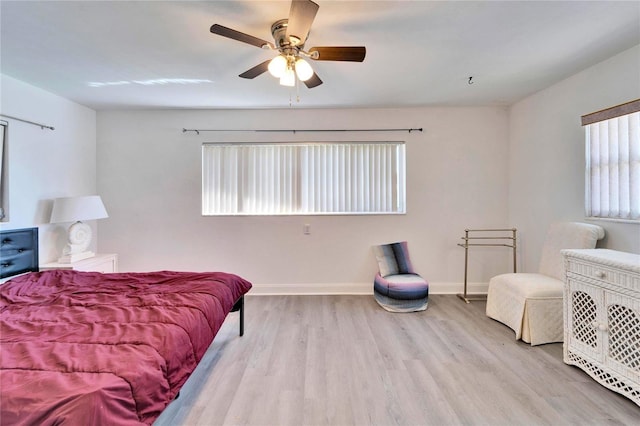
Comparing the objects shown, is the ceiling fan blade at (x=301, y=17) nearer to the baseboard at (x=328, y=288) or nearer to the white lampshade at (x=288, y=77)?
the white lampshade at (x=288, y=77)

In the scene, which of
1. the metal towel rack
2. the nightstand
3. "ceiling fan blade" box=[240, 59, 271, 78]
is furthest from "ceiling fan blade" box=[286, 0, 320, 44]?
the nightstand

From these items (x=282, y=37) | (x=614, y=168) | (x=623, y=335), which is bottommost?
(x=623, y=335)

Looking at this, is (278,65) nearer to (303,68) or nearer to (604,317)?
(303,68)

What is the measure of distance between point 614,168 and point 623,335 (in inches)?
58.0

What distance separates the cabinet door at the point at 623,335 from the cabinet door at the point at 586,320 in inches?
1.7

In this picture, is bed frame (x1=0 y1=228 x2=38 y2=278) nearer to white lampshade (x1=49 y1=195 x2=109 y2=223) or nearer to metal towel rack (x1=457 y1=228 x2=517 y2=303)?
white lampshade (x1=49 y1=195 x2=109 y2=223)

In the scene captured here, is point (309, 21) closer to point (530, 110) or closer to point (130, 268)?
point (530, 110)

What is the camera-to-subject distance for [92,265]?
10.00ft

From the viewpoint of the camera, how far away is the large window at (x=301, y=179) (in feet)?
12.3

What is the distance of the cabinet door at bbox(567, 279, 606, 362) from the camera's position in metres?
1.87

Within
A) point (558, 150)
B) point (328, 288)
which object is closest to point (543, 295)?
point (558, 150)

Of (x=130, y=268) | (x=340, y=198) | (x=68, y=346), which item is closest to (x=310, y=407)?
(x=68, y=346)

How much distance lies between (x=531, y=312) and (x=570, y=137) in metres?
1.85

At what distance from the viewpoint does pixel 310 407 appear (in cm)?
167
